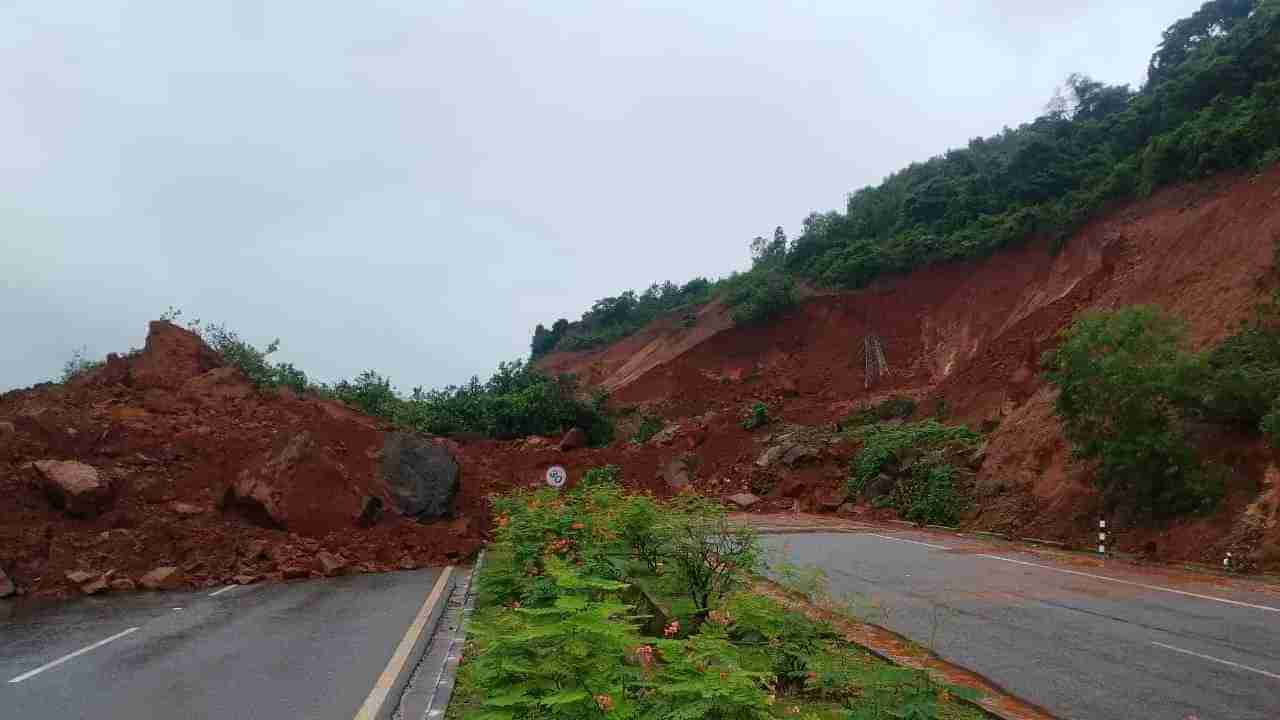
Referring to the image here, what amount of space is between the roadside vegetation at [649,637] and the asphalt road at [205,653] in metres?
1.24

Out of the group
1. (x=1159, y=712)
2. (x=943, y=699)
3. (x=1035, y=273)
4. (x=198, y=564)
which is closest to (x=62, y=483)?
(x=198, y=564)

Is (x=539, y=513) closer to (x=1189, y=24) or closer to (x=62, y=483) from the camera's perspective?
(x=62, y=483)

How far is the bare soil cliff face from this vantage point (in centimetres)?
2136

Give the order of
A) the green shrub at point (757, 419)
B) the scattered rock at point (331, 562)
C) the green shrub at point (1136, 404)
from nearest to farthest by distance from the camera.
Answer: the scattered rock at point (331, 562) < the green shrub at point (1136, 404) < the green shrub at point (757, 419)

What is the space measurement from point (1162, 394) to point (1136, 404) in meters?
0.58

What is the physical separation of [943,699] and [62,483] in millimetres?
15812

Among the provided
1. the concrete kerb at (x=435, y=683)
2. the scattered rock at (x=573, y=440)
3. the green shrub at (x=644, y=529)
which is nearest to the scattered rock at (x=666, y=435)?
the scattered rock at (x=573, y=440)

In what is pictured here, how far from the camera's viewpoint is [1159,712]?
6.54 metres

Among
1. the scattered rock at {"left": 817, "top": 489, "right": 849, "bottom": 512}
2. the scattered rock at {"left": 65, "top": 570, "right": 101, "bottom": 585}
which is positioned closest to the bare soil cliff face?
the scattered rock at {"left": 817, "top": 489, "right": 849, "bottom": 512}

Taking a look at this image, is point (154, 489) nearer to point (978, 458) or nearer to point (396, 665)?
point (396, 665)

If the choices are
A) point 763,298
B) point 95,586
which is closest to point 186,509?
point 95,586

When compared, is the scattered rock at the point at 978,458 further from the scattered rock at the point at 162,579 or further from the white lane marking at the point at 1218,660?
the scattered rock at the point at 162,579

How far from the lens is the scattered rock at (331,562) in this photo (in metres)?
15.8

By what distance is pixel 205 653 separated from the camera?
28.6ft
